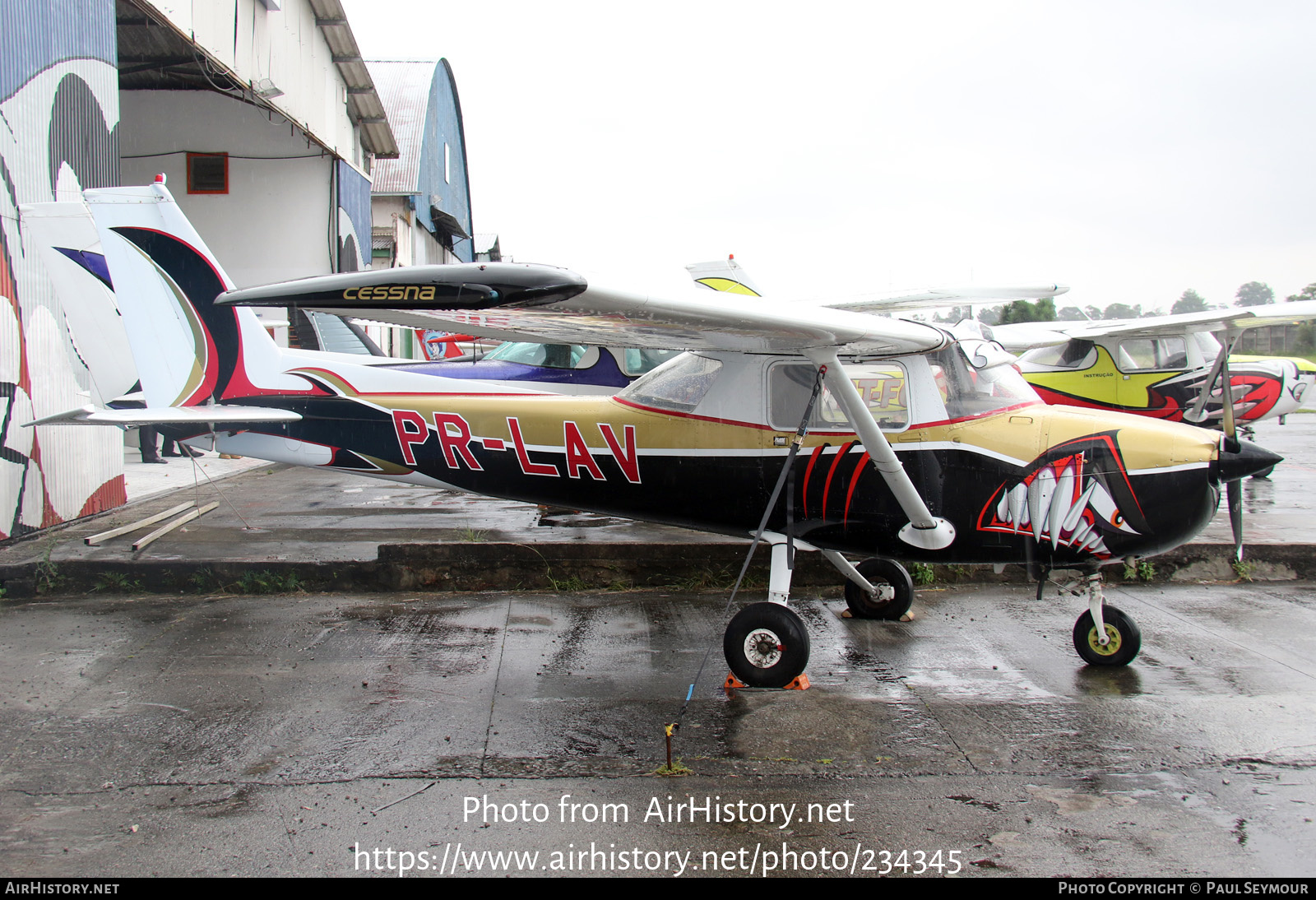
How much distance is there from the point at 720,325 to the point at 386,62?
34488 mm

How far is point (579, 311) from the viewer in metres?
3.67

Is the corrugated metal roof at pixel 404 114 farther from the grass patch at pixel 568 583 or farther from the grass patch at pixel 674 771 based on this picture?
the grass patch at pixel 674 771

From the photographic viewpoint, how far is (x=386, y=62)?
110ft

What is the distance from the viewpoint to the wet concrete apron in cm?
334

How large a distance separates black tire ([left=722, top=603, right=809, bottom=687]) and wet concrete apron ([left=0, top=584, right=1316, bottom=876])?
0.44ft

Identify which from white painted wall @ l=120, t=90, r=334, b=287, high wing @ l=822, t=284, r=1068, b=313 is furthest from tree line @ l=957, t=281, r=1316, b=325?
white painted wall @ l=120, t=90, r=334, b=287

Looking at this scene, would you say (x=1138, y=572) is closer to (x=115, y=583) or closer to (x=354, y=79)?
(x=115, y=583)

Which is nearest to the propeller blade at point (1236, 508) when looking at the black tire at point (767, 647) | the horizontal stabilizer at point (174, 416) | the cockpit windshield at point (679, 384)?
the black tire at point (767, 647)

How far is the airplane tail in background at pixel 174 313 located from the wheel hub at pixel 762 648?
4.14 m

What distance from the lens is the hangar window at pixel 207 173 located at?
58.4 feet

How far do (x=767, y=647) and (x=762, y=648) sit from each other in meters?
0.03

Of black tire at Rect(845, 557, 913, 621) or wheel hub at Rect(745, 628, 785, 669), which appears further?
black tire at Rect(845, 557, 913, 621)

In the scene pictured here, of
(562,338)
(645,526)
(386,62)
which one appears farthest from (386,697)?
(386,62)

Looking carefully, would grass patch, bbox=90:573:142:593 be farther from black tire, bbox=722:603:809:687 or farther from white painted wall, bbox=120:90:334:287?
white painted wall, bbox=120:90:334:287
